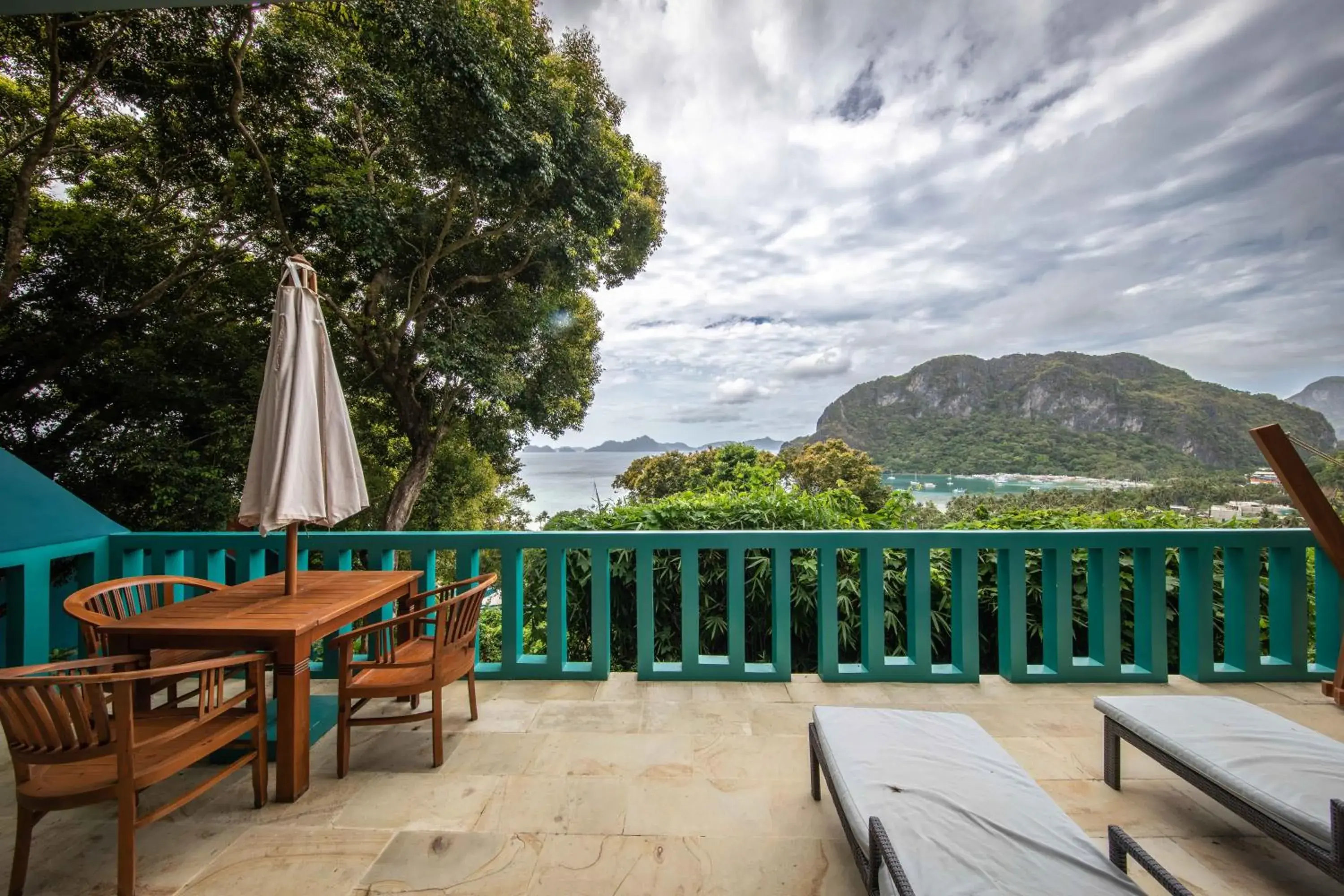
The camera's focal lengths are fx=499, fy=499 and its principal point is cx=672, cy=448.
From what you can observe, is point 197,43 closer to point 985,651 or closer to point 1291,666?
point 985,651

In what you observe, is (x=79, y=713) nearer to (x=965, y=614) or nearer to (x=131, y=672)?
(x=131, y=672)

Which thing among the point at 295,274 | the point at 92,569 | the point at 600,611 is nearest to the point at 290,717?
the point at 600,611

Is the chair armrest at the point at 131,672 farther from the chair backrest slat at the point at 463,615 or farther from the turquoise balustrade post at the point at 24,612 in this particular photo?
the turquoise balustrade post at the point at 24,612

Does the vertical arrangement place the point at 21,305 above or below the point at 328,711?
above

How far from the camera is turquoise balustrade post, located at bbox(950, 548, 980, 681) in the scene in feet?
9.75

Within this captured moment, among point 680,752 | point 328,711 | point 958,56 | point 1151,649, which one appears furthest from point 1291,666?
point 958,56

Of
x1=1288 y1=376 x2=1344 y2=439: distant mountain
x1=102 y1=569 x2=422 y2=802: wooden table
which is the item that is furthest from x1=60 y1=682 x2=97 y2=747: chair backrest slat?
x1=1288 y1=376 x2=1344 y2=439: distant mountain

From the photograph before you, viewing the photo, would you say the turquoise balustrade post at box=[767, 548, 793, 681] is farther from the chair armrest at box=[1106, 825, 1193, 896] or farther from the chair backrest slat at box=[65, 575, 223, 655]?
the chair backrest slat at box=[65, 575, 223, 655]

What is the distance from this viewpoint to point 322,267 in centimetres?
916

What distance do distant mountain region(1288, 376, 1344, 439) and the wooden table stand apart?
9270 millimetres

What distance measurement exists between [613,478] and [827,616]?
28.3 ft

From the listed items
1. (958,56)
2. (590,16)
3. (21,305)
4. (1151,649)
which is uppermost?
(590,16)

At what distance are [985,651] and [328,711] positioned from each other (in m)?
4.11

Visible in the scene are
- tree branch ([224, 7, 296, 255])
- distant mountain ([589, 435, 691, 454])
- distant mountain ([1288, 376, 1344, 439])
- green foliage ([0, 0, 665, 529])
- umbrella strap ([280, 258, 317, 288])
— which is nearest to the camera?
umbrella strap ([280, 258, 317, 288])
